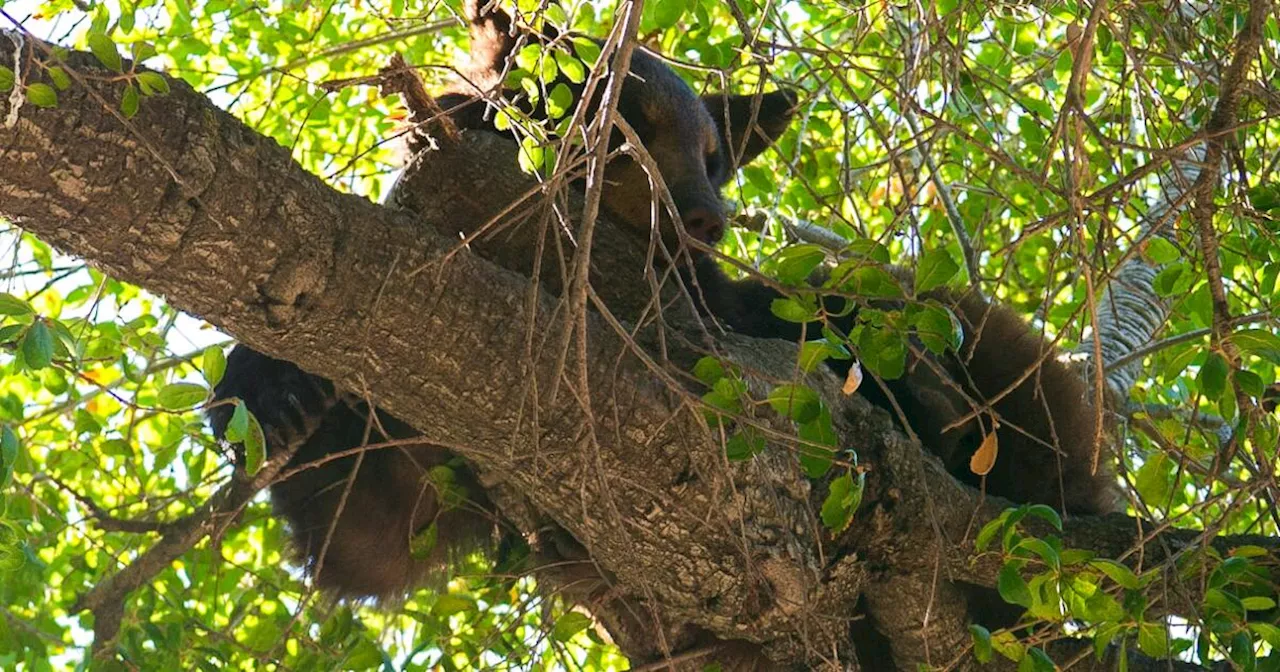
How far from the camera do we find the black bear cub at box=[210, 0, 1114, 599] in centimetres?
352

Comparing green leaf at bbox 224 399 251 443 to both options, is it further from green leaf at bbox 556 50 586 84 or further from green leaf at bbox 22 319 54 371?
green leaf at bbox 556 50 586 84

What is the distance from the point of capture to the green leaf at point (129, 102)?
2.01 meters

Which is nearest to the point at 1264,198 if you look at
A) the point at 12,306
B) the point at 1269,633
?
the point at 1269,633

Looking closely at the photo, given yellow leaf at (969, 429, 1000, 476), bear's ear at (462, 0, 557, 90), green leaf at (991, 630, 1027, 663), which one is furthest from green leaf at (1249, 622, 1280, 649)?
bear's ear at (462, 0, 557, 90)

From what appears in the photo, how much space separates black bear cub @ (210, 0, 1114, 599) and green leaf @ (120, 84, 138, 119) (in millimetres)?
1391

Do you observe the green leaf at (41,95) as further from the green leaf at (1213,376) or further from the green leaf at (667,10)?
the green leaf at (1213,376)

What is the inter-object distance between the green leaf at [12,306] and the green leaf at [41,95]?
39cm

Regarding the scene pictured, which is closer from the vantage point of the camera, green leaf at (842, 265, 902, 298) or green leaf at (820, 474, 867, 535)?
green leaf at (842, 265, 902, 298)

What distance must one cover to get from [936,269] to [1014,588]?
0.62 metres

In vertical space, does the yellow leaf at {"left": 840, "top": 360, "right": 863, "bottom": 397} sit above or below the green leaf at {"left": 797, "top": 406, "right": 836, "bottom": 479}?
above

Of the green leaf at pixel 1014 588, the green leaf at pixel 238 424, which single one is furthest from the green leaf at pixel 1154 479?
the green leaf at pixel 238 424

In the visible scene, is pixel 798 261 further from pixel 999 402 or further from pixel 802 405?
pixel 999 402

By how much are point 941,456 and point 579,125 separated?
6.71 feet

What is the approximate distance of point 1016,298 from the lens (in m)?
6.13
